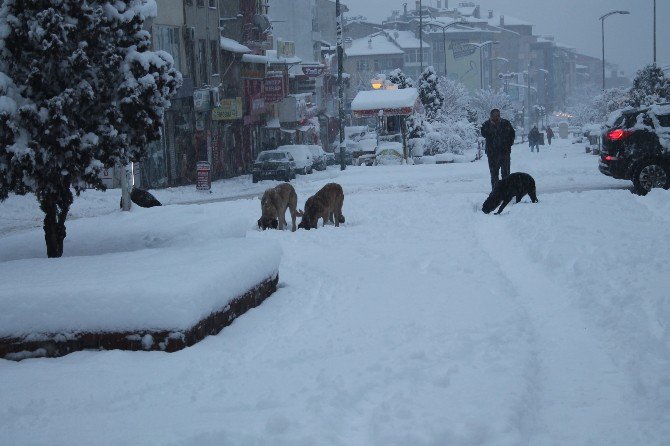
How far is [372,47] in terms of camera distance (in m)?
116

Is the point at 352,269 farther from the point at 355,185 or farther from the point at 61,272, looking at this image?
the point at 355,185

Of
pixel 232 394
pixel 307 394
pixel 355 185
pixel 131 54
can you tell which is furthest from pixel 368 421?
pixel 355 185

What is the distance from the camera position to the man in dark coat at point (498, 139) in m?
17.6

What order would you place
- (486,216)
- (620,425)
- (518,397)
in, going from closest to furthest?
1. (620,425)
2. (518,397)
3. (486,216)

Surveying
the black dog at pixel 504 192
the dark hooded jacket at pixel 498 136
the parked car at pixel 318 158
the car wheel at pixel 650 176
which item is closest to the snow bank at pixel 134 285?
the black dog at pixel 504 192

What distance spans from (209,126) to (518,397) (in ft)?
127

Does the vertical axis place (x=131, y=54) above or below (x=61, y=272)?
above

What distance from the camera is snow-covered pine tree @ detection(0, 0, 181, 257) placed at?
9.55m

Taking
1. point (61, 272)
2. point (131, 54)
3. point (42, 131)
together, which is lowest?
point (61, 272)

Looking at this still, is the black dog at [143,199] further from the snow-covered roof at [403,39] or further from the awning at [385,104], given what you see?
the snow-covered roof at [403,39]

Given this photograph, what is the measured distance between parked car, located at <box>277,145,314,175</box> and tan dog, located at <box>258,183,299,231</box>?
24.9 m

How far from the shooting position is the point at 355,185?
1101 inches

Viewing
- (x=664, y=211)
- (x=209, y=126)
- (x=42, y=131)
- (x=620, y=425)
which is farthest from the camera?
(x=209, y=126)

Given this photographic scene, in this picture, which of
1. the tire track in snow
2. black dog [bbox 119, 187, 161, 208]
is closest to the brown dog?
the tire track in snow
